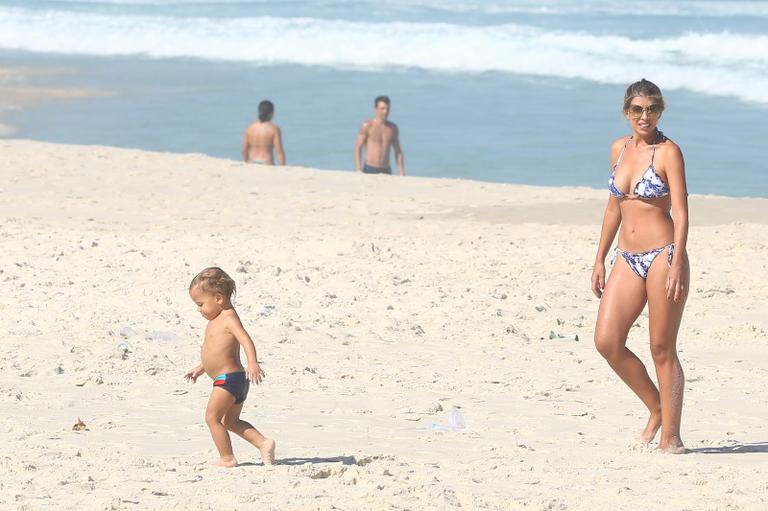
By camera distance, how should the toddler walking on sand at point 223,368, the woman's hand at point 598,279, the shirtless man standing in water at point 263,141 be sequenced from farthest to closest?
the shirtless man standing in water at point 263,141, the woman's hand at point 598,279, the toddler walking on sand at point 223,368

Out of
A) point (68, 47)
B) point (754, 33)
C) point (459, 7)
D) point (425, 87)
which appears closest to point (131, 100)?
point (425, 87)

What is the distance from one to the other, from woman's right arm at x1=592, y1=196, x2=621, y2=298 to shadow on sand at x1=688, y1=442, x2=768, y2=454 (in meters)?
0.82

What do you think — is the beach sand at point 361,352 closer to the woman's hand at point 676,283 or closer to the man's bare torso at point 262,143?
the woman's hand at point 676,283

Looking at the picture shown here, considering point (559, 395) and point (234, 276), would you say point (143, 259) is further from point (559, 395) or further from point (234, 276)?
point (559, 395)

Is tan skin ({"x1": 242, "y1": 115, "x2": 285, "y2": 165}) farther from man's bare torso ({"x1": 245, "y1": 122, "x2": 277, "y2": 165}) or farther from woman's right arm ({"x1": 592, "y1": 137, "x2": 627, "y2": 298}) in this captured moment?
woman's right arm ({"x1": 592, "y1": 137, "x2": 627, "y2": 298})

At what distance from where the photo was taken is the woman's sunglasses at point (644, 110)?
543cm

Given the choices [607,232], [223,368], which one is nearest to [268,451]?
[223,368]

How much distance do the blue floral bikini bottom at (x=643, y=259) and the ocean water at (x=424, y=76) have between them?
11206 millimetres

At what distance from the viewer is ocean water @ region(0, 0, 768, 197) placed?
750 inches

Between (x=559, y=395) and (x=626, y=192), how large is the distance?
5.70ft

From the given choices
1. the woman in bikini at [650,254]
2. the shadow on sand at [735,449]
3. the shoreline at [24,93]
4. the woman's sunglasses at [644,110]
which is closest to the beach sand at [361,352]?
the shadow on sand at [735,449]

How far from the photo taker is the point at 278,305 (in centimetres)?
871

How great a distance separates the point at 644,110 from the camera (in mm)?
5430

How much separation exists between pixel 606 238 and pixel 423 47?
29.3 m
